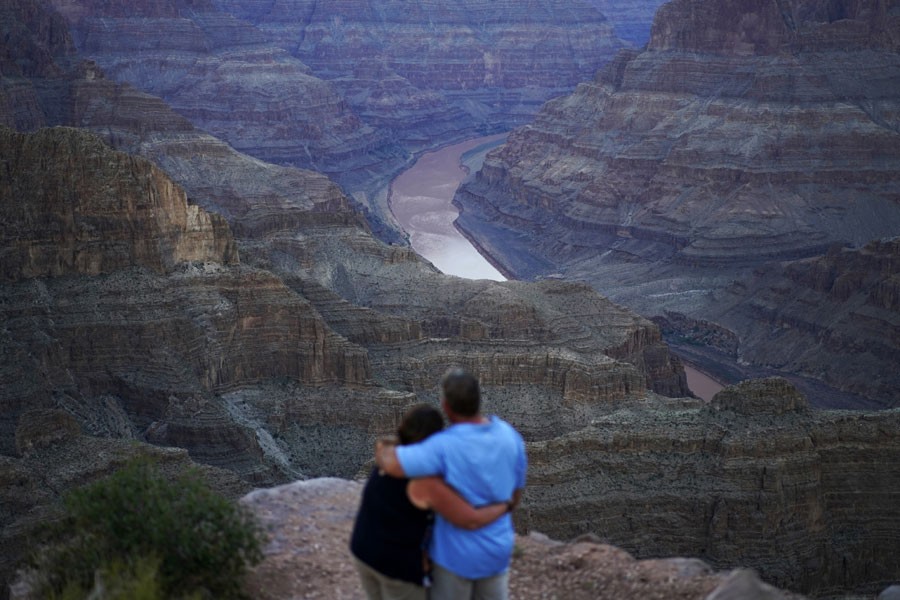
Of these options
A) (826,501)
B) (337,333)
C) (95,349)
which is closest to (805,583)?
(826,501)

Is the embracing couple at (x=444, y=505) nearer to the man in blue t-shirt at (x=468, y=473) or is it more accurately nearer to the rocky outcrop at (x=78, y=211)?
the man in blue t-shirt at (x=468, y=473)

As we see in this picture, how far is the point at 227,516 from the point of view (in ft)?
62.0

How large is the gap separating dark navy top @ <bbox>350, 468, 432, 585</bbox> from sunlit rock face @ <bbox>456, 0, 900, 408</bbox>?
7286 centimetres

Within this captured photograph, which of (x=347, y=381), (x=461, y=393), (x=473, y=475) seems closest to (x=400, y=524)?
(x=473, y=475)

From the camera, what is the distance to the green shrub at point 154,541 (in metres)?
18.2

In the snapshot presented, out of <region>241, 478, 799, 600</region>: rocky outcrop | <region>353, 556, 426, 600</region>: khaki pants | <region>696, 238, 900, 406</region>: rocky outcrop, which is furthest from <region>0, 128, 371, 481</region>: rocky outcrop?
<region>696, 238, 900, 406</region>: rocky outcrop

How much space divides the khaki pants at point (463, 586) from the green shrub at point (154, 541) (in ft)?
10.5

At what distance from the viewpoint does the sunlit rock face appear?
318 feet

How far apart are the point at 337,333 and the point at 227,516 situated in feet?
117

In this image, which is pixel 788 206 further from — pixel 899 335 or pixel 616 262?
pixel 899 335

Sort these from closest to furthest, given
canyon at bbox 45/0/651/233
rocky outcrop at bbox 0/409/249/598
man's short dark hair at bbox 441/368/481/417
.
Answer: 1. man's short dark hair at bbox 441/368/481/417
2. rocky outcrop at bbox 0/409/249/598
3. canyon at bbox 45/0/651/233

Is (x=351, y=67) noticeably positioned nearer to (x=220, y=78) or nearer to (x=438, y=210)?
(x=220, y=78)

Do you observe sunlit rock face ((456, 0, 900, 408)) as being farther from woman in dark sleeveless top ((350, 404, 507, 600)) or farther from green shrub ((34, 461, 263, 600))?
woman in dark sleeveless top ((350, 404, 507, 600))

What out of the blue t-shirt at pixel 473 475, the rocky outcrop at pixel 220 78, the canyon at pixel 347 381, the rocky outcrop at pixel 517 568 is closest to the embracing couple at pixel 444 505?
the blue t-shirt at pixel 473 475
